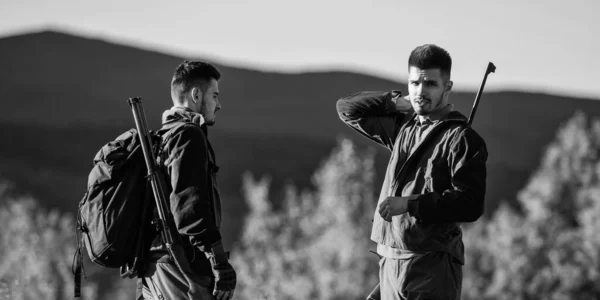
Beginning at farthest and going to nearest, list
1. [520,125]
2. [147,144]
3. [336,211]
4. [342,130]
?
[520,125]
[342,130]
[336,211]
[147,144]

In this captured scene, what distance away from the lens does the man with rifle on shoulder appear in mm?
3848

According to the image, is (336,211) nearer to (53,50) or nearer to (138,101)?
(138,101)

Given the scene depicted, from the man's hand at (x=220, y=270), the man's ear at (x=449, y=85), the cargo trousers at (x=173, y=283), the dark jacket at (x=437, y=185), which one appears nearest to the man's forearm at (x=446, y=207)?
the dark jacket at (x=437, y=185)

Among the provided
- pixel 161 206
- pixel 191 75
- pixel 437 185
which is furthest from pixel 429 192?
pixel 191 75

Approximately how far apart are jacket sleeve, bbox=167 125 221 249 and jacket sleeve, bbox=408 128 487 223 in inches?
38.2

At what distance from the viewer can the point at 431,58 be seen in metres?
4.06

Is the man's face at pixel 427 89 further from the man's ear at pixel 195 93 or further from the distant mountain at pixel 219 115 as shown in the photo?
the distant mountain at pixel 219 115

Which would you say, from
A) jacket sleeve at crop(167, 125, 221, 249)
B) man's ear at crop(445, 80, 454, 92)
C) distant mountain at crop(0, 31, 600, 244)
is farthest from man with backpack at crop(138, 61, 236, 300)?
distant mountain at crop(0, 31, 600, 244)

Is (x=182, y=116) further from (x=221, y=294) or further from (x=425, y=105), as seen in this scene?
(x=425, y=105)

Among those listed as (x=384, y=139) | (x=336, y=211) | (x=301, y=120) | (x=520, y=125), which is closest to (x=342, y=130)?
(x=301, y=120)

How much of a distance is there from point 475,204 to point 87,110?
232ft

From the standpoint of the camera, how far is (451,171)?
3.92 meters

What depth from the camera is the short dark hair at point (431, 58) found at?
407 centimetres

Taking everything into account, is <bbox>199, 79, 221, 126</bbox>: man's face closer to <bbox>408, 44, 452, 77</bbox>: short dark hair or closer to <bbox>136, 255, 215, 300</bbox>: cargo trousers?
<bbox>136, 255, 215, 300</bbox>: cargo trousers
